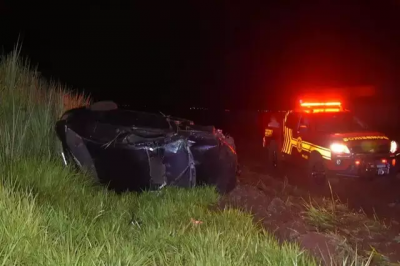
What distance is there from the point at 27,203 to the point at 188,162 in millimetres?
2930

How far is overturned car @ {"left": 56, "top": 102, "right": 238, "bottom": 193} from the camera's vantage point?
21.8 feet

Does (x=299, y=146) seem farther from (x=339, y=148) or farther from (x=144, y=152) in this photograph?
(x=144, y=152)

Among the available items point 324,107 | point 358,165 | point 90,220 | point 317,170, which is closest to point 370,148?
point 358,165

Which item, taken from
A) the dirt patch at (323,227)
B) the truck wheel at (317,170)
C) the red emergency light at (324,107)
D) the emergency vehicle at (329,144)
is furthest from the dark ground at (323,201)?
the red emergency light at (324,107)

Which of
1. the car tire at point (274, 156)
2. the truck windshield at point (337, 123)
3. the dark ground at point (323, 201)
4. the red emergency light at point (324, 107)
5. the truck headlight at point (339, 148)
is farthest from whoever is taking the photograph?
the car tire at point (274, 156)

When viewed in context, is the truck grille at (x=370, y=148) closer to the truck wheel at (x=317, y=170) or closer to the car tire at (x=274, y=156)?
the truck wheel at (x=317, y=170)

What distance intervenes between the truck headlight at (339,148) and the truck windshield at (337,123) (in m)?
0.90

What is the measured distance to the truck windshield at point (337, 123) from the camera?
11.0 metres

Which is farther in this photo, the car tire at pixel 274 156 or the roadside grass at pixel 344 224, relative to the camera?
the car tire at pixel 274 156

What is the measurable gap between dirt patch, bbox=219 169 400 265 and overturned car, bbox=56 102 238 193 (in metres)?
0.56

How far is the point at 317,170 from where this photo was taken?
A: 10344 millimetres

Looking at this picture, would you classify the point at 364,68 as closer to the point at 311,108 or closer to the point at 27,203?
the point at 311,108

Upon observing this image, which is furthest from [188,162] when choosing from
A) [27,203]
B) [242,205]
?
[27,203]

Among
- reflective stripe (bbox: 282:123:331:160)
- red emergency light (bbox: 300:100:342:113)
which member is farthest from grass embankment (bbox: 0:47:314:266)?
red emergency light (bbox: 300:100:342:113)
